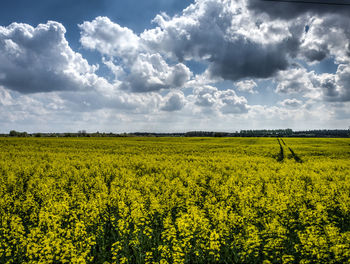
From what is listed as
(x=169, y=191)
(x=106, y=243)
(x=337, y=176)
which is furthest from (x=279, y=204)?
(x=337, y=176)

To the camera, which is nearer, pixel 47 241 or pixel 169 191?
pixel 47 241

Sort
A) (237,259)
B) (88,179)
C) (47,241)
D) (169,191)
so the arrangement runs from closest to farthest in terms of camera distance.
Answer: (47,241) < (237,259) < (169,191) < (88,179)

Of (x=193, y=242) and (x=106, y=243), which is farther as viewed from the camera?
(x=106, y=243)

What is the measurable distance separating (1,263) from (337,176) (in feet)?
67.5

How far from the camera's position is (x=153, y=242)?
24.5 feet

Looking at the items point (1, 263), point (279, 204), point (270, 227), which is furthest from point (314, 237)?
point (1, 263)

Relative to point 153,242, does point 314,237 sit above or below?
above

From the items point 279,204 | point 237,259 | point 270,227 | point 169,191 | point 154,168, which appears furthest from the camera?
point 154,168

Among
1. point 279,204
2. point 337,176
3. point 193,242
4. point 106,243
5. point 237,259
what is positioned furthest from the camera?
point 337,176

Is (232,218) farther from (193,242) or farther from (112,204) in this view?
(112,204)

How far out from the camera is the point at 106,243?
296 inches

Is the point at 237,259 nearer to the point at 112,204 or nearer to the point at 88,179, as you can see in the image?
the point at 112,204

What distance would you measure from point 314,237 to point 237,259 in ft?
6.95

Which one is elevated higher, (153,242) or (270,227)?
(270,227)
